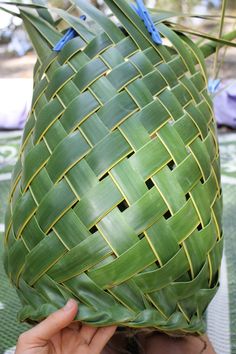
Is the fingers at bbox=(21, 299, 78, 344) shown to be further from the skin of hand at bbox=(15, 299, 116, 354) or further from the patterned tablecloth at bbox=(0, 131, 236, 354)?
the patterned tablecloth at bbox=(0, 131, 236, 354)

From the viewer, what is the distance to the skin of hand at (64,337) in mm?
568

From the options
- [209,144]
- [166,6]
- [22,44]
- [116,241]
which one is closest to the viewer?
[116,241]

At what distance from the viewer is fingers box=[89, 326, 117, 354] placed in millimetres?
608

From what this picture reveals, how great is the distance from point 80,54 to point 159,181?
0.59ft

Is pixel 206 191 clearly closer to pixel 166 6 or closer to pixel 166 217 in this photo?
pixel 166 217

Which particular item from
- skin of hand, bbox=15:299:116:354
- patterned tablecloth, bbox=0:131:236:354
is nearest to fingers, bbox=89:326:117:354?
skin of hand, bbox=15:299:116:354

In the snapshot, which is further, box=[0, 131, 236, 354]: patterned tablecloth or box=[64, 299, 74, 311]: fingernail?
box=[0, 131, 236, 354]: patterned tablecloth

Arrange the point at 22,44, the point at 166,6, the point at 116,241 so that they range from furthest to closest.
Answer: the point at 22,44 < the point at 166,6 < the point at 116,241

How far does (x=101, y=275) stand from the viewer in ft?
1.81

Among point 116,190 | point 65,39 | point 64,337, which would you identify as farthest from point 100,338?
point 65,39

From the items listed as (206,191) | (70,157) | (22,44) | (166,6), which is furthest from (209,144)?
(22,44)

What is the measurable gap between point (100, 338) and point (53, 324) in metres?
0.08

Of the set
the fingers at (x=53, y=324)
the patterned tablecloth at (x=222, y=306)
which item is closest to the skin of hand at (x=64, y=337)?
the fingers at (x=53, y=324)

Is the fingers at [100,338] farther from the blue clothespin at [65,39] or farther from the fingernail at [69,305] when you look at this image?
the blue clothespin at [65,39]
